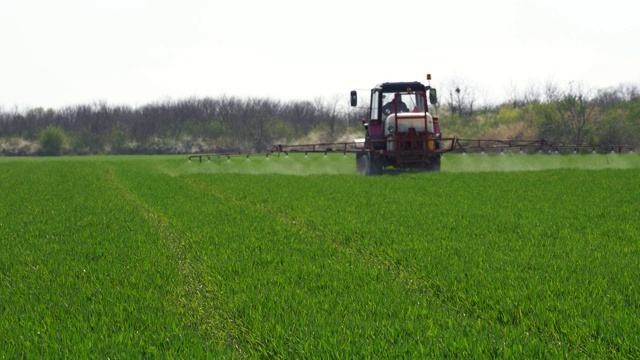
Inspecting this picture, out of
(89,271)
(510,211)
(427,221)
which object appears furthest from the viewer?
A: (510,211)

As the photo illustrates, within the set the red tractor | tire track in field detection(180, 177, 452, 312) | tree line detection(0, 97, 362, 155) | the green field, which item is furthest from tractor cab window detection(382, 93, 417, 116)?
tree line detection(0, 97, 362, 155)

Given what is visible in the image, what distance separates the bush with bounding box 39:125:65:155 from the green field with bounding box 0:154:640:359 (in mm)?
82167

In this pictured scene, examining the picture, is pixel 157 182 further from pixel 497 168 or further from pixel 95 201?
pixel 497 168

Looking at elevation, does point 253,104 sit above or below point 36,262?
above

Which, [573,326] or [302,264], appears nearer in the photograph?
[573,326]

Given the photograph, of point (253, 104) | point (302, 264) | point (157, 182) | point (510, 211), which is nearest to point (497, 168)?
point (157, 182)

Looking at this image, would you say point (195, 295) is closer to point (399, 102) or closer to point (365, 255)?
point (365, 255)

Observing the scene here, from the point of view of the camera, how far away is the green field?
4949 millimetres

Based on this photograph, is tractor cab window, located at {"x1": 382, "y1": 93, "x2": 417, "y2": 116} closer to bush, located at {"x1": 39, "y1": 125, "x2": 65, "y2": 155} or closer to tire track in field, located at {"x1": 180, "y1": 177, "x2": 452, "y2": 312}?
tire track in field, located at {"x1": 180, "y1": 177, "x2": 452, "y2": 312}

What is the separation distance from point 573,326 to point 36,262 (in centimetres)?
634

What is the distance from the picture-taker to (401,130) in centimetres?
2264

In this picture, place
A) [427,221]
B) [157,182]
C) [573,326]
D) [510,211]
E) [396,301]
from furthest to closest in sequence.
Result: [157,182]
[510,211]
[427,221]
[396,301]
[573,326]

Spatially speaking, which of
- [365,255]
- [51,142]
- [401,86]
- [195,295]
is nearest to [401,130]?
[401,86]

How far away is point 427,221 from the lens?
11.2 m
